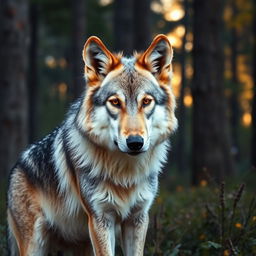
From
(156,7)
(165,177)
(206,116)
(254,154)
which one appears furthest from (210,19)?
(156,7)

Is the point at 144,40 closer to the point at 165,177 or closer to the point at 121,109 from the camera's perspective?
the point at 165,177

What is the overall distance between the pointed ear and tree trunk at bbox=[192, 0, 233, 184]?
872 cm

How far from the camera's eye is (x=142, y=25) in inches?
808

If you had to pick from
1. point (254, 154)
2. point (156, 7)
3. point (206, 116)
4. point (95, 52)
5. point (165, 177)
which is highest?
point (156, 7)

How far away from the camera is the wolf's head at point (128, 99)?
5264 mm

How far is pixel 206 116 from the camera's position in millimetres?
14961

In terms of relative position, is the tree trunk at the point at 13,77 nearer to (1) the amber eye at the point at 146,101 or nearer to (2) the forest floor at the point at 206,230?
(2) the forest floor at the point at 206,230

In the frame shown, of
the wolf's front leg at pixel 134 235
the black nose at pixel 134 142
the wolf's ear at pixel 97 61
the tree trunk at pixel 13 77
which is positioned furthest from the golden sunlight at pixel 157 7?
the black nose at pixel 134 142

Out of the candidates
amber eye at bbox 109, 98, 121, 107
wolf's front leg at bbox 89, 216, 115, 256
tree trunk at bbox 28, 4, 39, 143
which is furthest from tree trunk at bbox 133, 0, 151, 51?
wolf's front leg at bbox 89, 216, 115, 256

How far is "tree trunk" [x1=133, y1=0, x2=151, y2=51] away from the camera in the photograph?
2033 cm

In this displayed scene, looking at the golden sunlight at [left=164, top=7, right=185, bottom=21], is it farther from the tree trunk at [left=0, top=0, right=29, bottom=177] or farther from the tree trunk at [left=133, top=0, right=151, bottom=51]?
the tree trunk at [left=0, top=0, right=29, bottom=177]

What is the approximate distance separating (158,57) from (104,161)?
1.21 metres

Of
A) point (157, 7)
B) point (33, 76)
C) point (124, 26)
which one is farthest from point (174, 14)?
point (124, 26)

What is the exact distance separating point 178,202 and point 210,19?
18.8 feet
